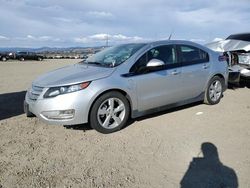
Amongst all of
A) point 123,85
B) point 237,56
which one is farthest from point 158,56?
point 237,56

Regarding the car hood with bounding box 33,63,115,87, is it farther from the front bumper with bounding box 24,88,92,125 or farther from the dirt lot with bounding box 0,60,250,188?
the dirt lot with bounding box 0,60,250,188

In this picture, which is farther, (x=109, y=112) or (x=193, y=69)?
(x=193, y=69)

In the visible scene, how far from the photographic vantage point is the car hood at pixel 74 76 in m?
4.87

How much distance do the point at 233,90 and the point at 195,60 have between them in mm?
3267

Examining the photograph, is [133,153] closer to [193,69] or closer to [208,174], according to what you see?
[208,174]

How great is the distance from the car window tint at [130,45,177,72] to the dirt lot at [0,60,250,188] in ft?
3.60

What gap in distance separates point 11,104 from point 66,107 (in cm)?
320

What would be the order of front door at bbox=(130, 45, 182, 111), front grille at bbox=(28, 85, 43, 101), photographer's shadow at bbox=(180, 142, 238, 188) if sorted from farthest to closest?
front door at bbox=(130, 45, 182, 111) < front grille at bbox=(28, 85, 43, 101) < photographer's shadow at bbox=(180, 142, 238, 188)

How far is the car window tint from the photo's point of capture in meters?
5.42

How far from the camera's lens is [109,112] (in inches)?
200

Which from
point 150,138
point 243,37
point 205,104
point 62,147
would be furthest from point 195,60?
point 243,37

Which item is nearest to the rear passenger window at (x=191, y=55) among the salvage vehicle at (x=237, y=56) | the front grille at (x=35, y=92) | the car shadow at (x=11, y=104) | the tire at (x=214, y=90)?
the tire at (x=214, y=90)

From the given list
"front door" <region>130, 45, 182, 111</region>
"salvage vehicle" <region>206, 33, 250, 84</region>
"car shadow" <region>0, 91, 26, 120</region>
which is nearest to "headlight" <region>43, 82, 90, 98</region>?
"front door" <region>130, 45, 182, 111</region>

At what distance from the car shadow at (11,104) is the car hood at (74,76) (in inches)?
59.2
